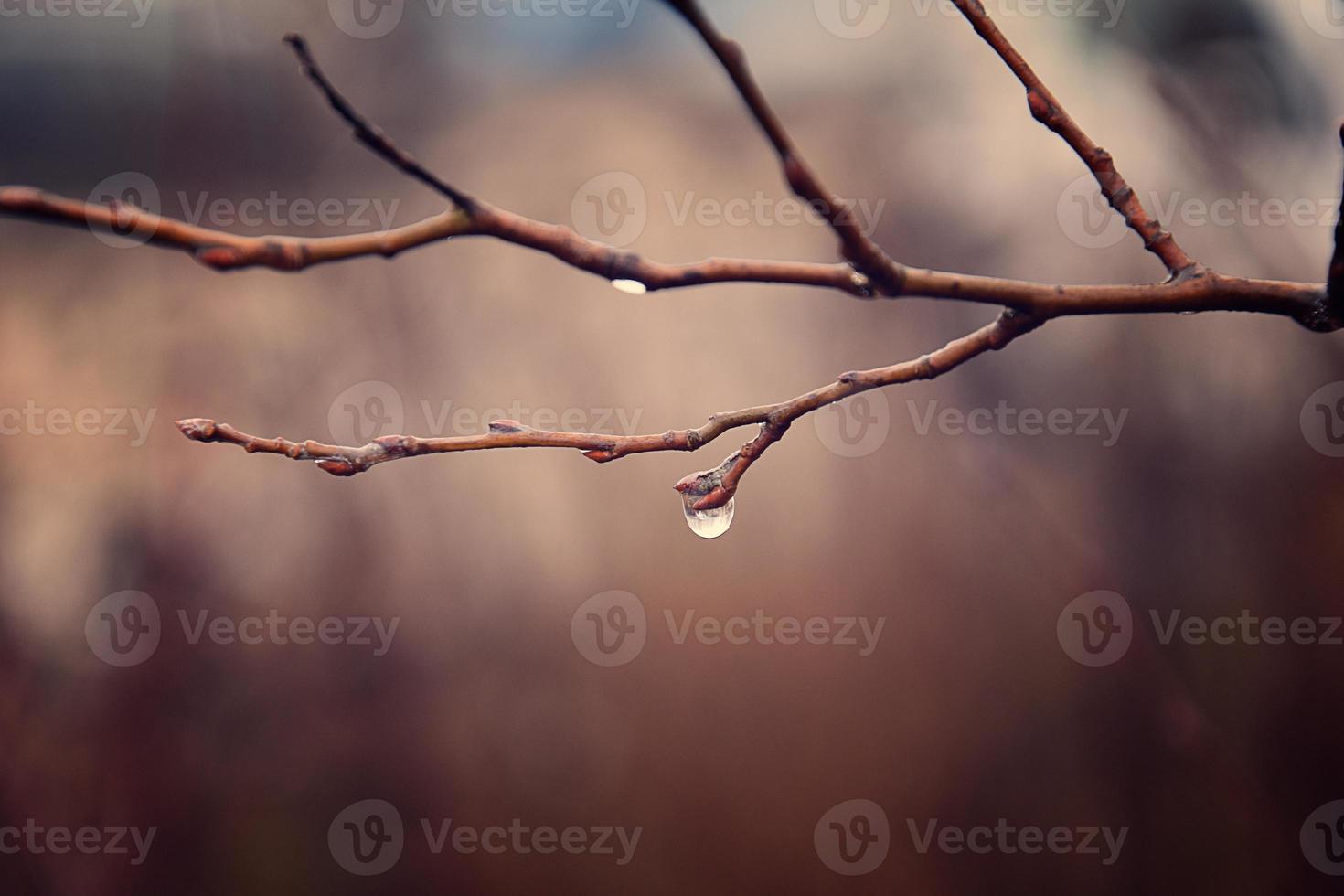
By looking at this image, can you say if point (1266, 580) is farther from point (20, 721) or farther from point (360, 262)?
point (20, 721)

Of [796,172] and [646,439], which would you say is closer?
[796,172]

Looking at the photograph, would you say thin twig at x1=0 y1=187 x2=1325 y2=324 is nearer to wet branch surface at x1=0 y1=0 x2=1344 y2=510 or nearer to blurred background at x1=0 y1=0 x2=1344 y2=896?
wet branch surface at x1=0 y1=0 x2=1344 y2=510

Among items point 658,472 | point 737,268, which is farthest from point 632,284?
point 658,472

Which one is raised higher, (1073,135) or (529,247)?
(1073,135)

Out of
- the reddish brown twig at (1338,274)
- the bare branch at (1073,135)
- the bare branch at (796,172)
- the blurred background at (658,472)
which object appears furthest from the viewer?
the blurred background at (658,472)

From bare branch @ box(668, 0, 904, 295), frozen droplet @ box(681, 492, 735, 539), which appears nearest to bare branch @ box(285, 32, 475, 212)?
bare branch @ box(668, 0, 904, 295)

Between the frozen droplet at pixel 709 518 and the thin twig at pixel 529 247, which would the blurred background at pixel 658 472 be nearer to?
the frozen droplet at pixel 709 518

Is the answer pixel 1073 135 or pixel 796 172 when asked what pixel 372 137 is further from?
pixel 1073 135

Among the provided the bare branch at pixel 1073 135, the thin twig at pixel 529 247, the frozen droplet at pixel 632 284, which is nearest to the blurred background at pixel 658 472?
the bare branch at pixel 1073 135

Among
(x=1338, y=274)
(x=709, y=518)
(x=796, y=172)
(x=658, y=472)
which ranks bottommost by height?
(x=709, y=518)

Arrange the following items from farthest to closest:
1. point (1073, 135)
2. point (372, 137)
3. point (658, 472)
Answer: point (658, 472)
point (1073, 135)
point (372, 137)
